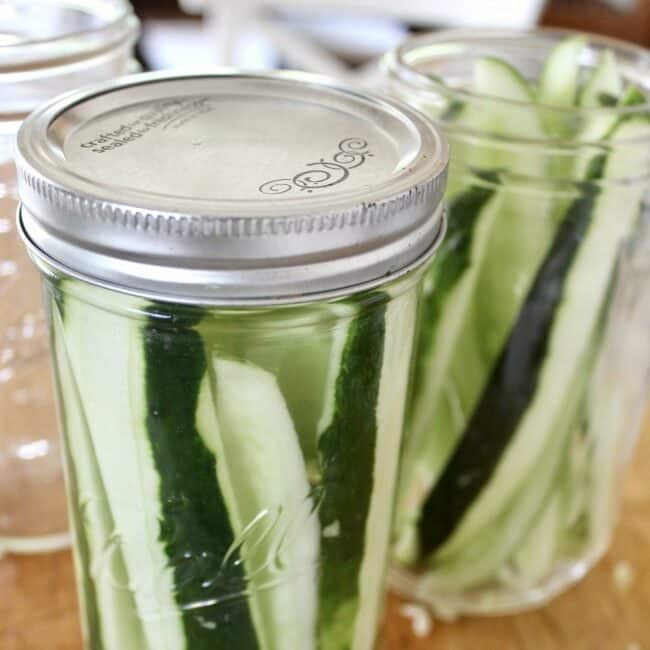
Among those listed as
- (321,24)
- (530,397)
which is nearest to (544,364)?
(530,397)

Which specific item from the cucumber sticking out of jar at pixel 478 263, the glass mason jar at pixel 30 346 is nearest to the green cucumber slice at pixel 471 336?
the cucumber sticking out of jar at pixel 478 263

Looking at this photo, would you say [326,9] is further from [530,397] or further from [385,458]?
[385,458]

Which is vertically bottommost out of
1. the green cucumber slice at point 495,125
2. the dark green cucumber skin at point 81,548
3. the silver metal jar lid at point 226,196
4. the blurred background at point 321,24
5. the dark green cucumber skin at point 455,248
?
the blurred background at point 321,24

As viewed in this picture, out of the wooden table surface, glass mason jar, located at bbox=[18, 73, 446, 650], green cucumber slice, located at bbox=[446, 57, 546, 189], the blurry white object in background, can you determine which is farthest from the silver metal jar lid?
the blurry white object in background

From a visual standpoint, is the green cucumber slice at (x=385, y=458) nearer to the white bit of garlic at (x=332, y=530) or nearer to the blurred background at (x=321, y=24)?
the white bit of garlic at (x=332, y=530)

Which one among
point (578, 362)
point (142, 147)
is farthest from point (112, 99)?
point (578, 362)

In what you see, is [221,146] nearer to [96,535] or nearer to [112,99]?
[112,99]
